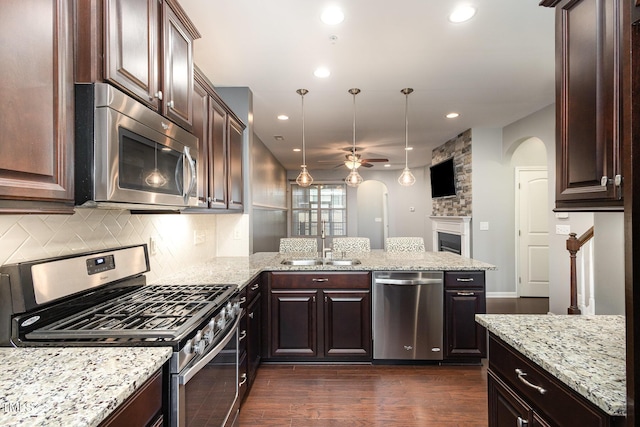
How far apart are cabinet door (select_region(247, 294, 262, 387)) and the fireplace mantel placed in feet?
12.0

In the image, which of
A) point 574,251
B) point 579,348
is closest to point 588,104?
point 579,348

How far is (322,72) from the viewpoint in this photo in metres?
2.97

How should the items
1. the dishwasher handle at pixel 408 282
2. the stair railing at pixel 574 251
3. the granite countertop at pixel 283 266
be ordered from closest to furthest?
the granite countertop at pixel 283 266, the dishwasher handle at pixel 408 282, the stair railing at pixel 574 251

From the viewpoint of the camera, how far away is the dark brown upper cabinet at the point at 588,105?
1.02 meters

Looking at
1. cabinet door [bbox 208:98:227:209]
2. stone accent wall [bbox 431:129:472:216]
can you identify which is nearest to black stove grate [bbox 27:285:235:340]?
cabinet door [bbox 208:98:227:209]

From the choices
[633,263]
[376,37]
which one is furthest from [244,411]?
[376,37]

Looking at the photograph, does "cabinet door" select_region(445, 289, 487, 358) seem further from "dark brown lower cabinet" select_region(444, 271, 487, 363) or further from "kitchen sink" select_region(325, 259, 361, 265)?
"kitchen sink" select_region(325, 259, 361, 265)

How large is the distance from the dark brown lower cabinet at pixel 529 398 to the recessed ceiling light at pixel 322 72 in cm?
250

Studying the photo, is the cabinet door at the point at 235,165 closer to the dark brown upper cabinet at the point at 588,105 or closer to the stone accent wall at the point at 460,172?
the dark brown upper cabinet at the point at 588,105

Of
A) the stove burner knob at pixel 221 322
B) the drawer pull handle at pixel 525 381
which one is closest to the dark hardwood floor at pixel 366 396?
the stove burner knob at pixel 221 322

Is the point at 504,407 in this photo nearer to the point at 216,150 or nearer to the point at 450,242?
the point at 216,150

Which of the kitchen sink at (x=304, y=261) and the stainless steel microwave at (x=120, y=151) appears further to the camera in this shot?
the kitchen sink at (x=304, y=261)

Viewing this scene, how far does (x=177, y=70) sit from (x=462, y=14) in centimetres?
187

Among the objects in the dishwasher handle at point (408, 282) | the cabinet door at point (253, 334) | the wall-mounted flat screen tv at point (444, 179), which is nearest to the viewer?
the cabinet door at point (253, 334)
